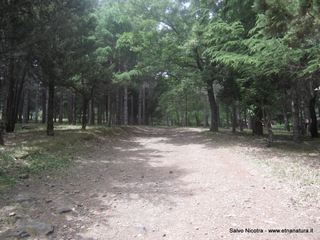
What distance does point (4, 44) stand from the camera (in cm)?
920

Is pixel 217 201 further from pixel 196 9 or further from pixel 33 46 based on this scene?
pixel 196 9

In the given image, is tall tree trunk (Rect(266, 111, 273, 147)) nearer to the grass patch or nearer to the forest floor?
the forest floor

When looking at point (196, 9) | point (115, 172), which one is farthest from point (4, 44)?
point (196, 9)

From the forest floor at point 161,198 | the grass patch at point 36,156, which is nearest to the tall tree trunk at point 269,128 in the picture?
the forest floor at point 161,198

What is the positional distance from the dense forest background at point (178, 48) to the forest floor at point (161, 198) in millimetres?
3659

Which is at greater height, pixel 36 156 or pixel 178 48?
pixel 178 48

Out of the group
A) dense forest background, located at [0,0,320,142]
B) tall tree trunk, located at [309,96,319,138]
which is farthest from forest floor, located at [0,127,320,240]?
tall tree trunk, located at [309,96,319,138]

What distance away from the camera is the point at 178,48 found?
19281 mm

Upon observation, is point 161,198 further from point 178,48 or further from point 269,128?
point 178,48

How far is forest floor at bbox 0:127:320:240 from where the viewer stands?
4.62 meters

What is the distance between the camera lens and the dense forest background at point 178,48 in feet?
28.7

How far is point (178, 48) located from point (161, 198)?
1448 cm

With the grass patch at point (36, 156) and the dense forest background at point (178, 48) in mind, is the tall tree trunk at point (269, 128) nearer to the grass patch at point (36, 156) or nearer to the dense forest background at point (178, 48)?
the dense forest background at point (178, 48)

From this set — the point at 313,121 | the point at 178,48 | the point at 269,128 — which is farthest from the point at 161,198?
the point at 313,121
